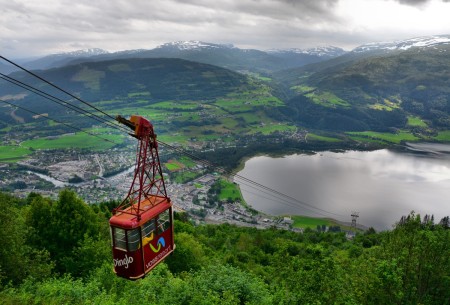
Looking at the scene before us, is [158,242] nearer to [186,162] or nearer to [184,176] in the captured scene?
[184,176]

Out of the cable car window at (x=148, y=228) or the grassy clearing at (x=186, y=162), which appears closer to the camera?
the cable car window at (x=148, y=228)

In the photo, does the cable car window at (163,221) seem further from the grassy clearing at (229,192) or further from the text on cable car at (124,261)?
the grassy clearing at (229,192)

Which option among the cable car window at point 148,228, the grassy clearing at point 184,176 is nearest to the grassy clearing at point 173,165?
the grassy clearing at point 184,176

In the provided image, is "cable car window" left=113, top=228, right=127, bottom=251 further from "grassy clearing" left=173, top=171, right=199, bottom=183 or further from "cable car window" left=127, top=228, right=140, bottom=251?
"grassy clearing" left=173, top=171, right=199, bottom=183

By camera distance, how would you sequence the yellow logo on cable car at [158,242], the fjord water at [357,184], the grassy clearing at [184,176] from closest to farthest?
the yellow logo on cable car at [158,242] → the fjord water at [357,184] → the grassy clearing at [184,176]

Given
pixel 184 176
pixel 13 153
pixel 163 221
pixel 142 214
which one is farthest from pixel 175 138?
pixel 142 214

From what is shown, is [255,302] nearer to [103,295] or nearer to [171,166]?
[103,295]

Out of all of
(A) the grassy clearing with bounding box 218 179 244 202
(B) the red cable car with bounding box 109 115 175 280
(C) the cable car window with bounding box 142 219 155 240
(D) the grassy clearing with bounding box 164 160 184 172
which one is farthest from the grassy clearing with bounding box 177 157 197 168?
(C) the cable car window with bounding box 142 219 155 240
